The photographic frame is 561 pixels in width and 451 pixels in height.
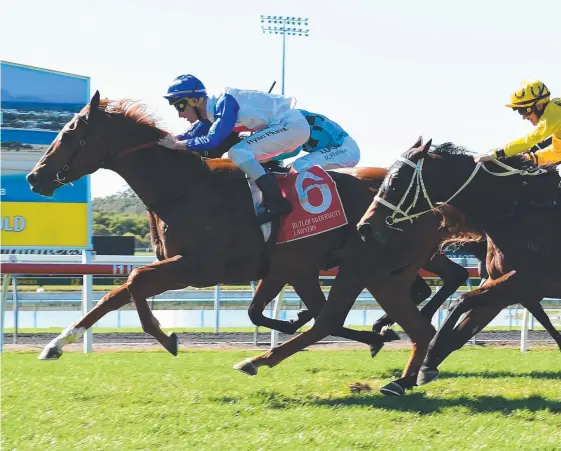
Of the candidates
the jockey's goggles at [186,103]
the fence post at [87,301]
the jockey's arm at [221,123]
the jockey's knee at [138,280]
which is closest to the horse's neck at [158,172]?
the jockey's arm at [221,123]

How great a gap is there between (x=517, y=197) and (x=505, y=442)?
1.83 m

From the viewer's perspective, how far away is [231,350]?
895 centimetres

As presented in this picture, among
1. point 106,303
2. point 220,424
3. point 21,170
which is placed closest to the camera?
point 220,424

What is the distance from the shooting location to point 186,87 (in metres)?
6.19

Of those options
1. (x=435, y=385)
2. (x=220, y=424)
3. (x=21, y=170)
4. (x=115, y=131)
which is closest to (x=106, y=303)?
(x=115, y=131)

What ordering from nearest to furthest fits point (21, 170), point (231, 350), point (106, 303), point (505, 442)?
point (505, 442), point (106, 303), point (231, 350), point (21, 170)

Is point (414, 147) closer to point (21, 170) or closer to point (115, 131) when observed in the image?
point (115, 131)

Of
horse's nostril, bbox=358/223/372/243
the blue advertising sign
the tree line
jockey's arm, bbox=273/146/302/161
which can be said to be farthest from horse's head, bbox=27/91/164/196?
the tree line

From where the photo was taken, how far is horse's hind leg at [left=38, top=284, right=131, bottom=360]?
587 cm

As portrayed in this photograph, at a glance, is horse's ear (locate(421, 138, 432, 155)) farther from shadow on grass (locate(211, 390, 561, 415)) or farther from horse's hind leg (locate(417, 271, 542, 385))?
shadow on grass (locate(211, 390, 561, 415))

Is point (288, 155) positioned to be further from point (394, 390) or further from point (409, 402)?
point (409, 402)

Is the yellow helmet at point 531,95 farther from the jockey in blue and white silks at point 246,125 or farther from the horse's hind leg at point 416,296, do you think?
the horse's hind leg at point 416,296

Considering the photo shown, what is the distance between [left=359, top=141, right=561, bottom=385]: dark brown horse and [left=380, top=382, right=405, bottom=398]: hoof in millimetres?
138

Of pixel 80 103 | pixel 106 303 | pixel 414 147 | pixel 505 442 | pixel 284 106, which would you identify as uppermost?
pixel 80 103
